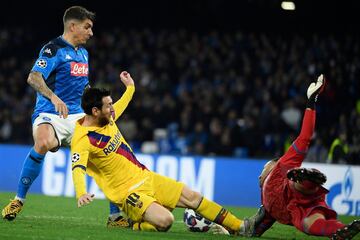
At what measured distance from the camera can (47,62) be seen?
30.5ft

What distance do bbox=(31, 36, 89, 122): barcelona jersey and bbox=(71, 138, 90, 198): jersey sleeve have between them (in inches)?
53.4

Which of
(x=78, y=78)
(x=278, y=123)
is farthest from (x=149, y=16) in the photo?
(x=78, y=78)

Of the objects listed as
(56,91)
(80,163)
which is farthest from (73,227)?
(56,91)

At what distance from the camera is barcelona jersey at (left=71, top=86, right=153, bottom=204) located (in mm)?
8172

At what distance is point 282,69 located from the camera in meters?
21.2

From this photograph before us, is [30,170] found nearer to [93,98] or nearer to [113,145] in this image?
[113,145]

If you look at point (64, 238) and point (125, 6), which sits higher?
point (125, 6)

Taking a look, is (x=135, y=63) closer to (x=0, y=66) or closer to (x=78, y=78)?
(x=0, y=66)

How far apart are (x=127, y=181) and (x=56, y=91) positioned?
1703mm

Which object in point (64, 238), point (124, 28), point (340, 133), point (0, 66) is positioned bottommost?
point (64, 238)

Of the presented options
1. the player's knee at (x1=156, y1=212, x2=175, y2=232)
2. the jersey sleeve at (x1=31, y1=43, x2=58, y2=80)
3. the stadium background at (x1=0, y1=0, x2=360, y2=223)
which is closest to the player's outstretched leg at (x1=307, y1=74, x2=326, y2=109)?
the player's knee at (x1=156, y1=212, x2=175, y2=232)

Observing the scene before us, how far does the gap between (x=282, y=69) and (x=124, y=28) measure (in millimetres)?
7495

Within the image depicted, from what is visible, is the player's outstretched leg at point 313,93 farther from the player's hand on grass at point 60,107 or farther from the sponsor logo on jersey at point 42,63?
the sponsor logo on jersey at point 42,63

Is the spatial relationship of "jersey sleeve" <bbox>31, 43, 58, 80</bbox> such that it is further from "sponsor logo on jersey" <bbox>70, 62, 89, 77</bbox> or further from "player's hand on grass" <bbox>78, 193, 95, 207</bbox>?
"player's hand on grass" <bbox>78, 193, 95, 207</bbox>
